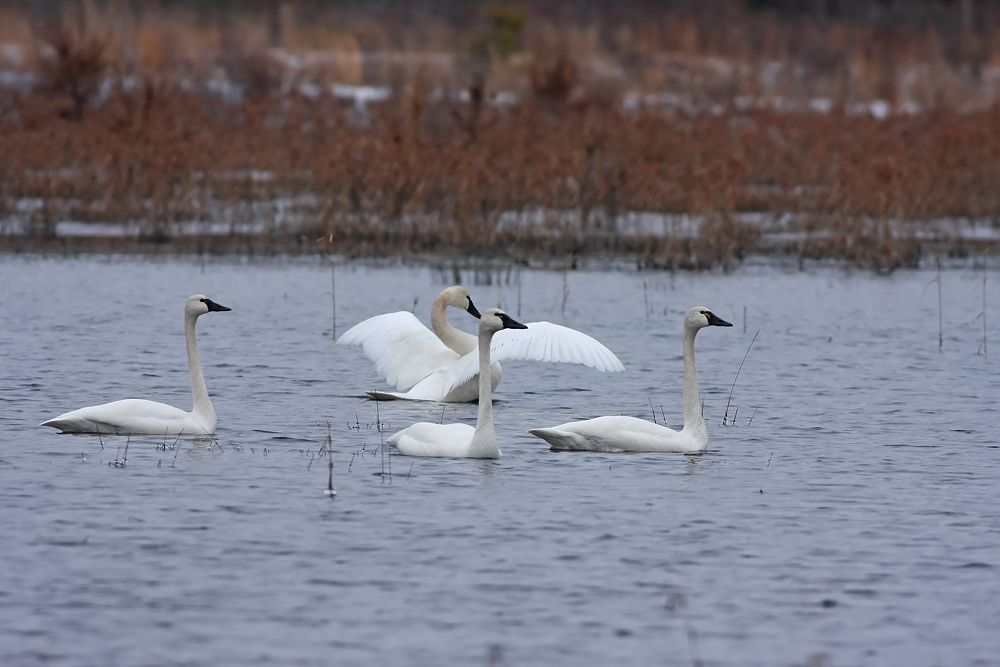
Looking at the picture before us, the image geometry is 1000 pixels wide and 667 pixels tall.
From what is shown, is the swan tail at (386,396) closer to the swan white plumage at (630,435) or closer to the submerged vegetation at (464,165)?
the swan white plumage at (630,435)

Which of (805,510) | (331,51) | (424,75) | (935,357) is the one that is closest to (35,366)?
(805,510)

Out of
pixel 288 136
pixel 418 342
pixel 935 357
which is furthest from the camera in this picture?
pixel 288 136

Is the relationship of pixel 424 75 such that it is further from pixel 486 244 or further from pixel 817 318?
pixel 817 318

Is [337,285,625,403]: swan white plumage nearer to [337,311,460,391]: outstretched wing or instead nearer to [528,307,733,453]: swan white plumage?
[337,311,460,391]: outstretched wing

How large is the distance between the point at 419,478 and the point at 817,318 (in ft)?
23.8

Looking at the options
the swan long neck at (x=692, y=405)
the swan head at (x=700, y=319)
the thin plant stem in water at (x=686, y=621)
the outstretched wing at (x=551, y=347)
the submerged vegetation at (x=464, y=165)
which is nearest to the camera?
the thin plant stem in water at (x=686, y=621)

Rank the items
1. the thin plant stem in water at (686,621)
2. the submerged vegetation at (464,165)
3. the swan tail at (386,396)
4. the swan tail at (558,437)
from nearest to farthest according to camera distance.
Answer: the thin plant stem in water at (686,621) < the swan tail at (558,437) < the swan tail at (386,396) < the submerged vegetation at (464,165)

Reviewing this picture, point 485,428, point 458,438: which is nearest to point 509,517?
point 485,428

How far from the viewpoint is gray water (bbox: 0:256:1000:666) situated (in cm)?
521

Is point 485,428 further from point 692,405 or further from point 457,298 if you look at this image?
point 457,298

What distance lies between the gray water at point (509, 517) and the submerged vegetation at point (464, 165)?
141 inches

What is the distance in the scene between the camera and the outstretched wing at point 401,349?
405 inches

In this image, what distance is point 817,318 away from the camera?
46.0ft

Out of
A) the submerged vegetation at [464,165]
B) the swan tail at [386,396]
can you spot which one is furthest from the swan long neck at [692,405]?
the submerged vegetation at [464,165]
